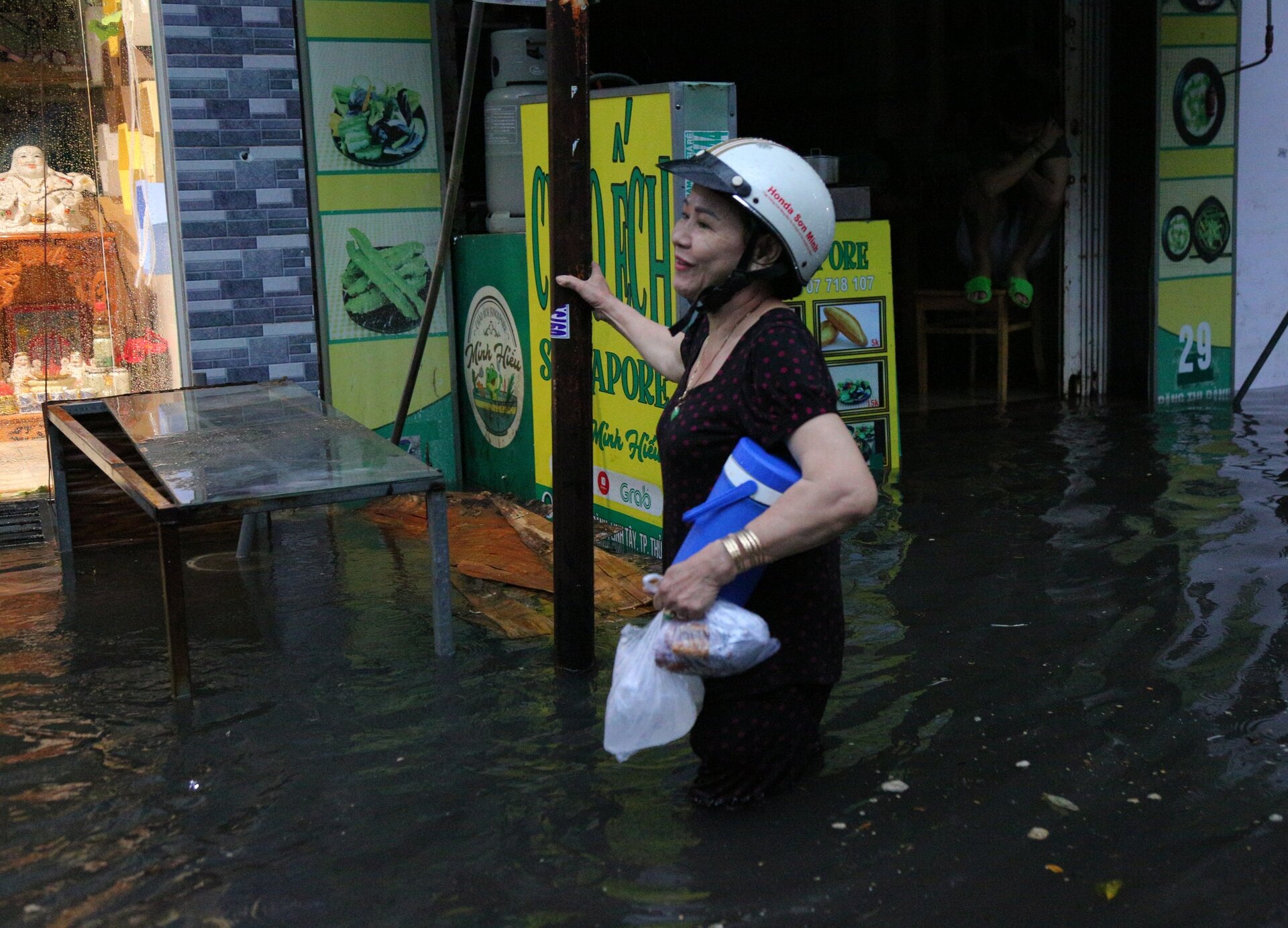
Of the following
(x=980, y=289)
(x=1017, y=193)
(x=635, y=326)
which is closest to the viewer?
(x=635, y=326)

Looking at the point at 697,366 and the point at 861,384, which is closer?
the point at 697,366

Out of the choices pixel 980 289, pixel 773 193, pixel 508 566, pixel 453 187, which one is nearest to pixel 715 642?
pixel 773 193

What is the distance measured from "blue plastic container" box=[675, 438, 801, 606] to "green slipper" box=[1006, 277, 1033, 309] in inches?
246

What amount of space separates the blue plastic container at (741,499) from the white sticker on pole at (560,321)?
4.15ft

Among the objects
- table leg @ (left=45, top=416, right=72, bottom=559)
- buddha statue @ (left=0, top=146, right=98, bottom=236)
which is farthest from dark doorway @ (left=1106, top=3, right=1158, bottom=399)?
table leg @ (left=45, top=416, right=72, bottom=559)

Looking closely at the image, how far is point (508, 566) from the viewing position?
19.2ft

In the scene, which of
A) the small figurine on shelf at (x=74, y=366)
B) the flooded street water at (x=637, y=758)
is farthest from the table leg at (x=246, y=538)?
the small figurine on shelf at (x=74, y=366)

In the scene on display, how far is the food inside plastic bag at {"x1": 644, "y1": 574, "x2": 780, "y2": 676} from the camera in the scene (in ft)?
10.2

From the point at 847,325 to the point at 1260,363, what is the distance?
133 inches

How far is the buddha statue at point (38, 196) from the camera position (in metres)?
7.03

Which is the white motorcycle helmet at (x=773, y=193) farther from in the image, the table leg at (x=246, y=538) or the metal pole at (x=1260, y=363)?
the metal pole at (x=1260, y=363)

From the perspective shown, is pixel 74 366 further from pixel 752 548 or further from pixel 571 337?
pixel 752 548

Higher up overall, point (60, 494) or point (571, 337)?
point (571, 337)

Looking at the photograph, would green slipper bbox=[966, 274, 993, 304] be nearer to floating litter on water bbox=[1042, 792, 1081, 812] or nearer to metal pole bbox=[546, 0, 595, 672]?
metal pole bbox=[546, 0, 595, 672]
